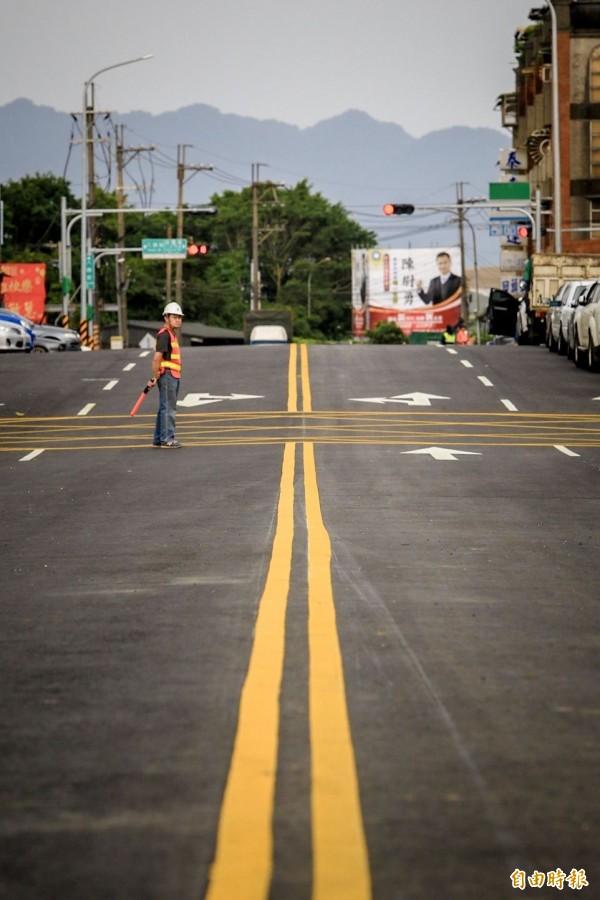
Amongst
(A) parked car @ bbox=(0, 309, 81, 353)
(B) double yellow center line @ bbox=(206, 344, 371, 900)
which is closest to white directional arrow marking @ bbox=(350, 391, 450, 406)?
(B) double yellow center line @ bbox=(206, 344, 371, 900)

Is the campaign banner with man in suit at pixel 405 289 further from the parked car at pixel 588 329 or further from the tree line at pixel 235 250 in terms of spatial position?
the parked car at pixel 588 329

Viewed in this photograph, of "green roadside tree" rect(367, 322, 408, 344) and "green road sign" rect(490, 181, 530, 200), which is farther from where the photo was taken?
"green roadside tree" rect(367, 322, 408, 344)

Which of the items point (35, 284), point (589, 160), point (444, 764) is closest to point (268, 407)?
point (444, 764)

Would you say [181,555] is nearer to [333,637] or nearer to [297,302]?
[333,637]

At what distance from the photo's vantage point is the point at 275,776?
5719 mm

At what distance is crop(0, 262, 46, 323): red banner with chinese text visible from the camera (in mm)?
81812

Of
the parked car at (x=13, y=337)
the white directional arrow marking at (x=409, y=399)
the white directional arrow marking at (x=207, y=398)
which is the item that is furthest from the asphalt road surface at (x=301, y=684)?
the parked car at (x=13, y=337)

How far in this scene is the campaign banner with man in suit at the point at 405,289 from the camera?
461 ft

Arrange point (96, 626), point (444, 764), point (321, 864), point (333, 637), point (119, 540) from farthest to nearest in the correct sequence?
point (119, 540), point (96, 626), point (333, 637), point (444, 764), point (321, 864)

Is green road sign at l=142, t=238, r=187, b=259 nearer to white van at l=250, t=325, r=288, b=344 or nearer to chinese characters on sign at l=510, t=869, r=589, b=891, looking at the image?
white van at l=250, t=325, r=288, b=344

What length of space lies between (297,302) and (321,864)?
132 m

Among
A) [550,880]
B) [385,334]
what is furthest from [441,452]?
[385,334]

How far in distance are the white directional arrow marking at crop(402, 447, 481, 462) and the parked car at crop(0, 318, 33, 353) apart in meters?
29.2

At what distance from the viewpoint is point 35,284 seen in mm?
82312
